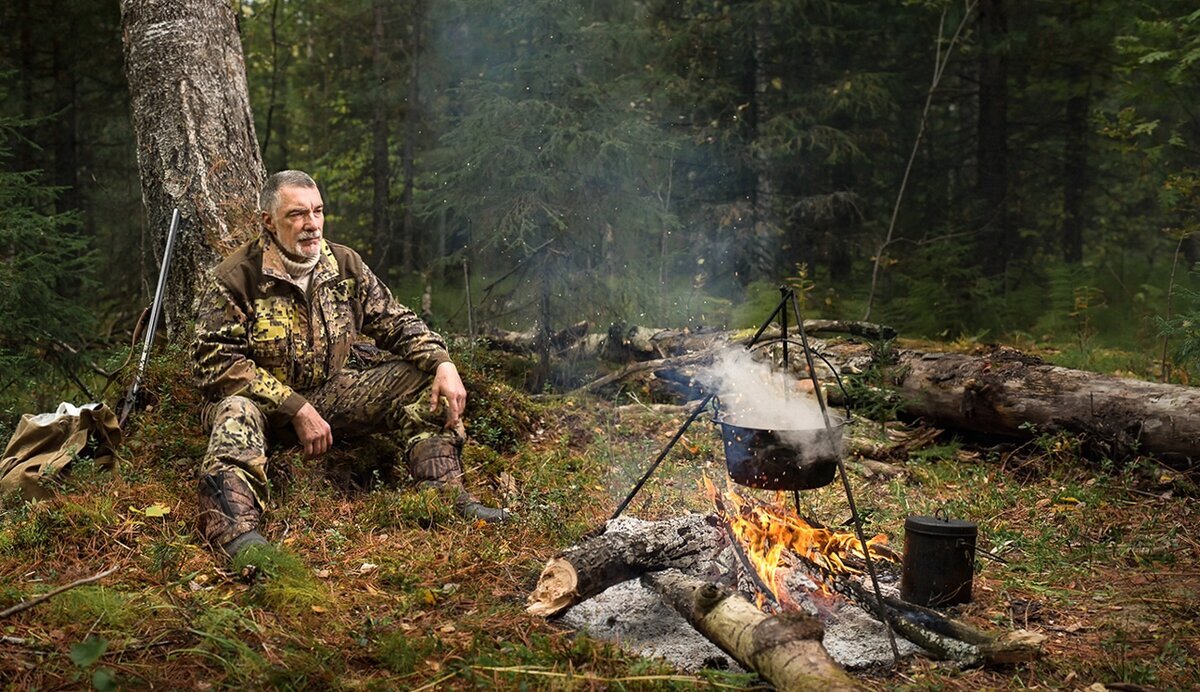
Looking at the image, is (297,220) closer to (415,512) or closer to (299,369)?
(299,369)

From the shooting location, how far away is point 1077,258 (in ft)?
53.8

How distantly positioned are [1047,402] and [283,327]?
5.19 meters

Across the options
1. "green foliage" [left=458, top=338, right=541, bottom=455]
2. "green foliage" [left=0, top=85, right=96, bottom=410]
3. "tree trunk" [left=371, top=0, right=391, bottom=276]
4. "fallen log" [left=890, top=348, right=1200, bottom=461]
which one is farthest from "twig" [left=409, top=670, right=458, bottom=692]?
"tree trunk" [left=371, top=0, right=391, bottom=276]

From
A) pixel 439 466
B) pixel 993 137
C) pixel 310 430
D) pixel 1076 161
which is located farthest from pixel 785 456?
pixel 1076 161

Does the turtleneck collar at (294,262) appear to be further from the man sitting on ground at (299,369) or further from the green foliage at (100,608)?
the green foliage at (100,608)

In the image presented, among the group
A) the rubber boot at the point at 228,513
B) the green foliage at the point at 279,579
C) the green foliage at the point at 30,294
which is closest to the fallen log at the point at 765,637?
the green foliage at the point at 279,579

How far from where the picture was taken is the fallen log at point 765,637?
2.94 meters

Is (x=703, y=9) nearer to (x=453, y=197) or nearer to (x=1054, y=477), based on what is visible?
(x=453, y=197)

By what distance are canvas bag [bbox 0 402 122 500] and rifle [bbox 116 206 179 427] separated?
0.29 m

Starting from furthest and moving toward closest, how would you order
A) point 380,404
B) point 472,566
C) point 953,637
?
point 380,404, point 472,566, point 953,637

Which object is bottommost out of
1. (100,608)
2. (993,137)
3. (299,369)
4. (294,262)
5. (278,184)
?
(100,608)

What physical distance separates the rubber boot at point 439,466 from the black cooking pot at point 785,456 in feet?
5.16

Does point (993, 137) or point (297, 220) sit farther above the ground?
point (993, 137)

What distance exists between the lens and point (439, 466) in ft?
16.7
